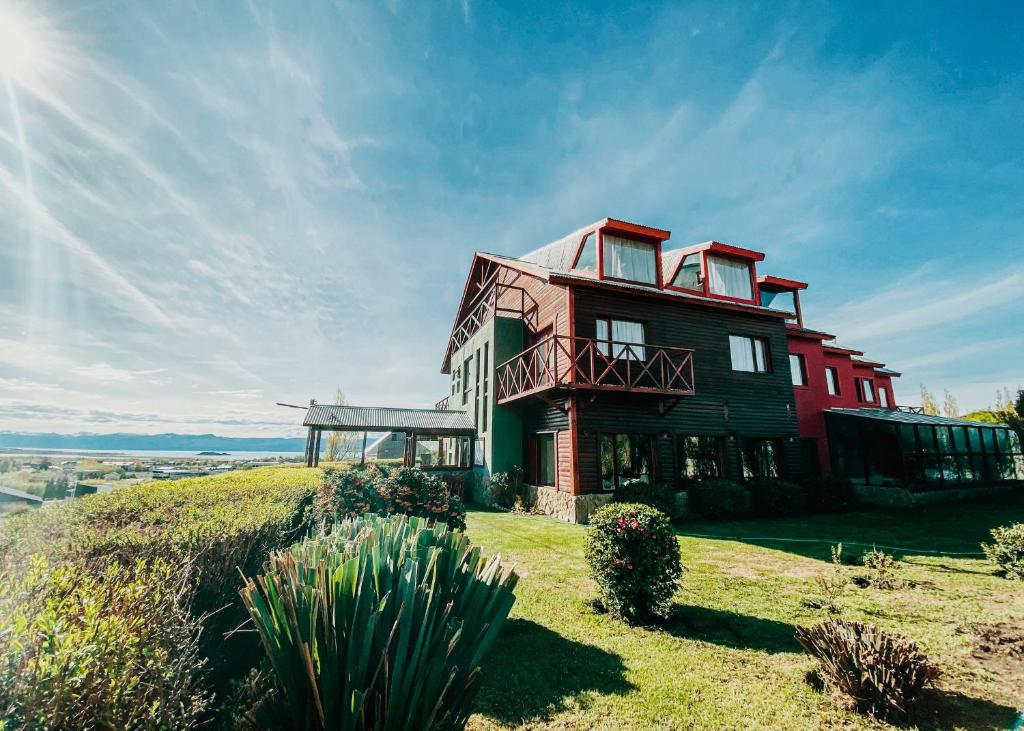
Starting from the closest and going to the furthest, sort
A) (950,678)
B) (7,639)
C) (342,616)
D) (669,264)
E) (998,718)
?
(7,639) → (342,616) → (998,718) → (950,678) → (669,264)

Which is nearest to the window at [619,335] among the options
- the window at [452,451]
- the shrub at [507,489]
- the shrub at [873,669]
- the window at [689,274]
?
the window at [689,274]

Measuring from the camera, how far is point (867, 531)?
1059 cm

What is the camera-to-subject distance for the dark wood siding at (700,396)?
1309cm

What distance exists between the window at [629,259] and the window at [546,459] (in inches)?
254

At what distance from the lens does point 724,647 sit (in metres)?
4.48

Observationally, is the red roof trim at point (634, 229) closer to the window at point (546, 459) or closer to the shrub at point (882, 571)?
the window at point (546, 459)

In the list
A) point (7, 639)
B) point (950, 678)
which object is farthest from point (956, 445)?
point (7, 639)

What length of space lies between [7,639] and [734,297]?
18.8m

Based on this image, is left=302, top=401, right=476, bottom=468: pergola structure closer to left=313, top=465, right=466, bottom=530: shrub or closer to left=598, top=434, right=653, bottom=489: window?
left=598, top=434, right=653, bottom=489: window

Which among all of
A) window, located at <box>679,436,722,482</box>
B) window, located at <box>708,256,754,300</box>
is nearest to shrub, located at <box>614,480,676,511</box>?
window, located at <box>679,436,722,482</box>

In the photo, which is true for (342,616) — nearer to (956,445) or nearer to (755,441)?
(755,441)

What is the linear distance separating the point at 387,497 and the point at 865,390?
85.7ft

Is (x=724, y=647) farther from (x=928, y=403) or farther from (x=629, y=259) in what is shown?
(x=928, y=403)

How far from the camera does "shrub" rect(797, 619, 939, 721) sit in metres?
3.31
